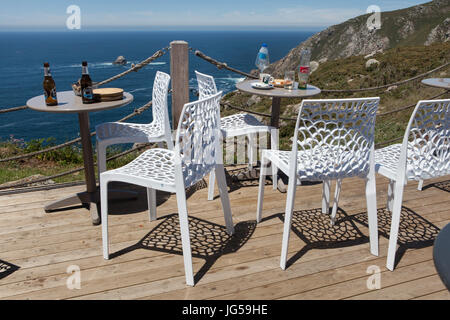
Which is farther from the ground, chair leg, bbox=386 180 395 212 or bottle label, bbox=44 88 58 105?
bottle label, bbox=44 88 58 105

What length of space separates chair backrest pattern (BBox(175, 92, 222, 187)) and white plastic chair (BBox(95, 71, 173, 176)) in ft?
2.17

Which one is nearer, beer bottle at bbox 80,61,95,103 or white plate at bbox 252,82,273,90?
beer bottle at bbox 80,61,95,103

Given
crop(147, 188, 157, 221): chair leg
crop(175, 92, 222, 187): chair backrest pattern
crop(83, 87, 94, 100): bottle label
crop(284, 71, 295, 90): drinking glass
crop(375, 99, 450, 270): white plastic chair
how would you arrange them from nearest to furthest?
crop(175, 92, 222, 187): chair backrest pattern
crop(375, 99, 450, 270): white plastic chair
crop(83, 87, 94, 100): bottle label
crop(147, 188, 157, 221): chair leg
crop(284, 71, 295, 90): drinking glass

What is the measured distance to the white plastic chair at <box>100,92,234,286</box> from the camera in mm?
1675

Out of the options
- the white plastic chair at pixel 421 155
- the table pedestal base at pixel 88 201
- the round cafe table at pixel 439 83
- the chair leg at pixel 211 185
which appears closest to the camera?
the white plastic chair at pixel 421 155

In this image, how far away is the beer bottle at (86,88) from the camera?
2184 millimetres

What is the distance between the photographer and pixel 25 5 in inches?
2773

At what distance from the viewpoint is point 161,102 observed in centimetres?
259

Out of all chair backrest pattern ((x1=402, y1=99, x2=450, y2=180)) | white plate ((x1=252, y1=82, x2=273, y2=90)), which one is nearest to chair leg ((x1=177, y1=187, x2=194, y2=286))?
chair backrest pattern ((x1=402, y1=99, x2=450, y2=180))

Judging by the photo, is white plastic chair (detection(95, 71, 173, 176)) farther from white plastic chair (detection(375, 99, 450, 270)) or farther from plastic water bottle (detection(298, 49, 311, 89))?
white plastic chair (detection(375, 99, 450, 270))

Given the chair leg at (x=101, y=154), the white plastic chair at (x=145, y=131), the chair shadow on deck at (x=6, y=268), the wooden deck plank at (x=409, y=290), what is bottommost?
the wooden deck plank at (x=409, y=290)

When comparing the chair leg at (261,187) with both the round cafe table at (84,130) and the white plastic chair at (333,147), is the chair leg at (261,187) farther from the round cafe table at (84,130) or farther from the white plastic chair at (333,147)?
the round cafe table at (84,130)

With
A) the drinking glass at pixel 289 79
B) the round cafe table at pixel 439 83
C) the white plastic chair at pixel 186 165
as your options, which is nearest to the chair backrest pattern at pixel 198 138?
the white plastic chair at pixel 186 165
